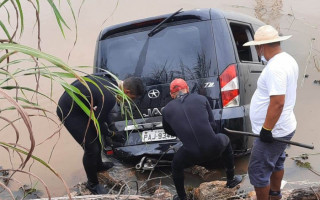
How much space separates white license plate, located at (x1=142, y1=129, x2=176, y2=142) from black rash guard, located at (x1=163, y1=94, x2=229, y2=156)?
523mm

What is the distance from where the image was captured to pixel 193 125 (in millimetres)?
3559

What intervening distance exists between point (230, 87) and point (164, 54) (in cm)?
80

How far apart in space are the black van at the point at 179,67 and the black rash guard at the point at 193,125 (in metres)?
0.43

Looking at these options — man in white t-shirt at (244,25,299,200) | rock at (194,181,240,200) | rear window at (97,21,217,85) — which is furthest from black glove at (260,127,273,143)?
rear window at (97,21,217,85)

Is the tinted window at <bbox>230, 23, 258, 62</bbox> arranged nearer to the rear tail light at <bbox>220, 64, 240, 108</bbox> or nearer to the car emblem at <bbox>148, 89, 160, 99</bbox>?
the rear tail light at <bbox>220, 64, 240, 108</bbox>

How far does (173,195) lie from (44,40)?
31.7ft

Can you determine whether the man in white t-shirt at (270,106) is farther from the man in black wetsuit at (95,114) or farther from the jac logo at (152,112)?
the jac logo at (152,112)

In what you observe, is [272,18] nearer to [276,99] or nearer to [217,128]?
[217,128]

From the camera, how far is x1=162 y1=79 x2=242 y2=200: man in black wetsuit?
140 inches

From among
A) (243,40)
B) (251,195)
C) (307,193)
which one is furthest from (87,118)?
(243,40)

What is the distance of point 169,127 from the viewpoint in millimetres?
3760

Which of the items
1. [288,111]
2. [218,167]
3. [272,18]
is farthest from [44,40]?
[288,111]

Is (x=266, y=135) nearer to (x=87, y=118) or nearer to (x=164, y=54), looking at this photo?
(x=164, y=54)

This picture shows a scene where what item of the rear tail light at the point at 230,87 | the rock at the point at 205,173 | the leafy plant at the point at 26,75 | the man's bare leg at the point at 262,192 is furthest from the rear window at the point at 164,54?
the leafy plant at the point at 26,75
